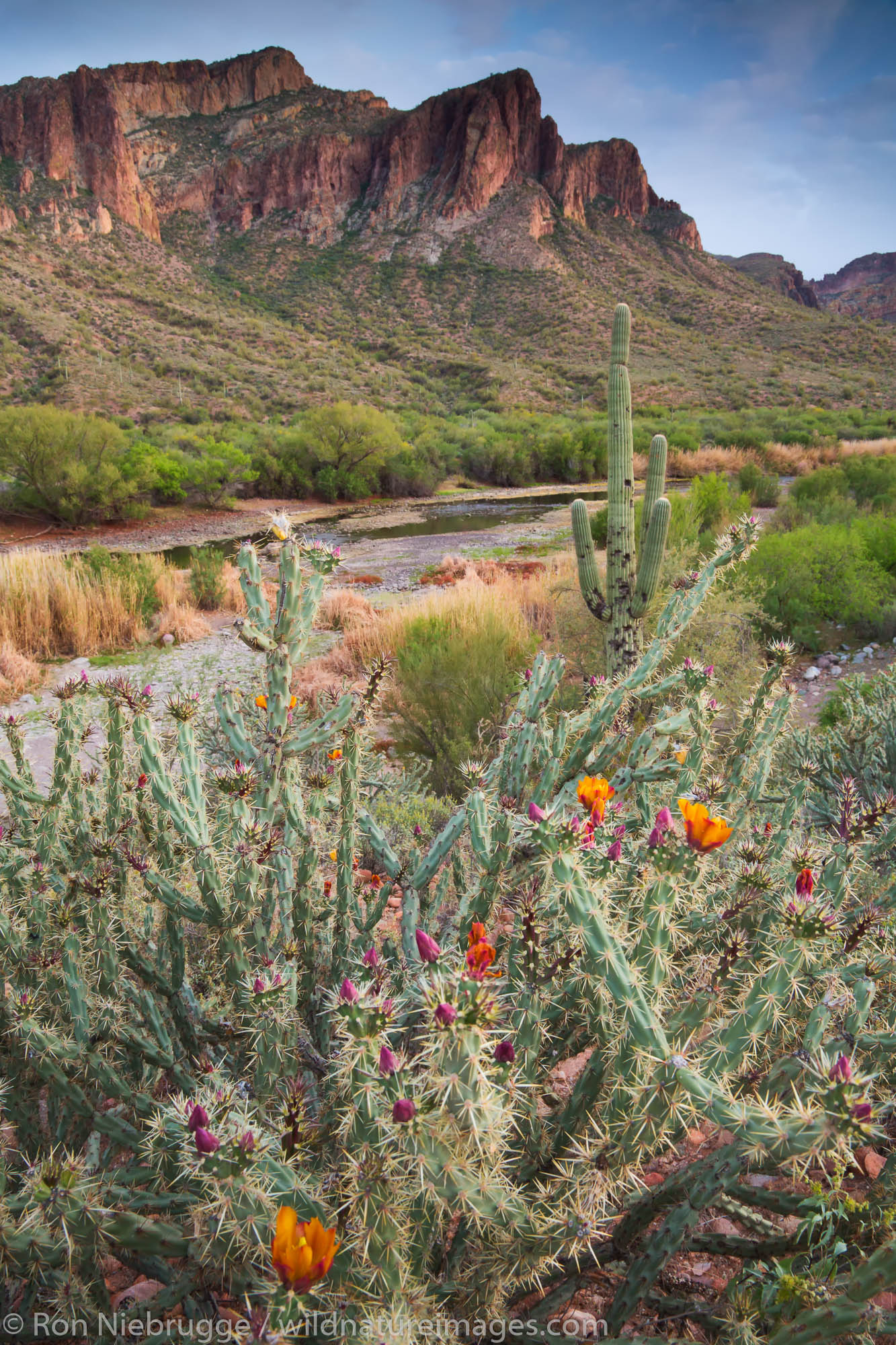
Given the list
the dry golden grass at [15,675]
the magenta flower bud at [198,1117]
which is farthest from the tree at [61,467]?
the magenta flower bud at [198,1117]

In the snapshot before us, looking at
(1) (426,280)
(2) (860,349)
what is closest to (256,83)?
(1) (426,280)

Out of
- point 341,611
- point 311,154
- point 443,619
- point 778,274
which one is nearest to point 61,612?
point 341,611

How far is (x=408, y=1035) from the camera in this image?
2041 mm

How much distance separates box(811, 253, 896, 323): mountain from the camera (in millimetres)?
130250

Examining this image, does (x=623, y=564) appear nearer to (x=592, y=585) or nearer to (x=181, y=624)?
(x=592, y=585)

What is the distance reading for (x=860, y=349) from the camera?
169 ft

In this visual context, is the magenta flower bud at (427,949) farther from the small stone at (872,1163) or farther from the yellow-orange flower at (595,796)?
the small stone at (872,1163)

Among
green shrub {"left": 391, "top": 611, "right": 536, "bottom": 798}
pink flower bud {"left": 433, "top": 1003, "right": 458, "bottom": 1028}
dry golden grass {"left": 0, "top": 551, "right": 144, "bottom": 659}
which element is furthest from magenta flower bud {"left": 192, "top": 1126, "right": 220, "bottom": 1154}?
dry golden grass {"left": 0, "top": 551, "right": 144, "bottom": 659}

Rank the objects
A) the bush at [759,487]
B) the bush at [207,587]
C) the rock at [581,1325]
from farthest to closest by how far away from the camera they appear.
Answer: the bush at [759,487], the bush at [207,587], the rock at [581,1325]

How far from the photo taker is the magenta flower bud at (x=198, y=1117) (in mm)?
1127

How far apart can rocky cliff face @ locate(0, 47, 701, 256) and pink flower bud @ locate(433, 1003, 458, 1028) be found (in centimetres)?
7809

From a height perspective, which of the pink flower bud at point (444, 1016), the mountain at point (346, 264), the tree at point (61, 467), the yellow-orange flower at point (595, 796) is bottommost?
the pink flower bud at point (444, 1016)

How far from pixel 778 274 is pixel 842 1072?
15182 cm

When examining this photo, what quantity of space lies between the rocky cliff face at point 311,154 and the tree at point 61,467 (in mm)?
56139
